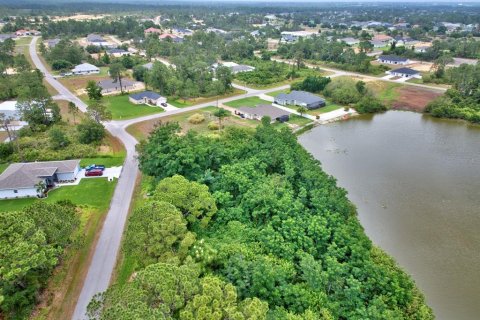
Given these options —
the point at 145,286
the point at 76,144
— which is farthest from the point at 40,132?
the point at 145,286

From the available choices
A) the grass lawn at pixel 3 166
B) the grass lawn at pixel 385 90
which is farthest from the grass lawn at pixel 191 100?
the grass lawn at pixel 3 166

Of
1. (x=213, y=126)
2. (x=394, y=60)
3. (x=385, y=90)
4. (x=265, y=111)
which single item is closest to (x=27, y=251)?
(x=213, y=126)

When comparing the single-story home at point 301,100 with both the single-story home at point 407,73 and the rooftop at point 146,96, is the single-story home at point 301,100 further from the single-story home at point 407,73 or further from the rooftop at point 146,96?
the single-story home at point 407,73

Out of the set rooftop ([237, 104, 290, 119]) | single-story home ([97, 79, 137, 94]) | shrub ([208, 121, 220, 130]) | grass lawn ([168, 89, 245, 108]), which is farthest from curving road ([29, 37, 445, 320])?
single-story home ([97, 79, 137, 94])

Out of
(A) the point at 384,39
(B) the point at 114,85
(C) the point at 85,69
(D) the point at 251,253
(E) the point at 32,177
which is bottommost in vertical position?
(C) the point at 85,69

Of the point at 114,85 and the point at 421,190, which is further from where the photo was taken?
the point at 114,85

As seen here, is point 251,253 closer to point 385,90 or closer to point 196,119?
point 196,119
